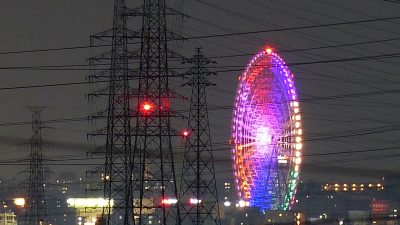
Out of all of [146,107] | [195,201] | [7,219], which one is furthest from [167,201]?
[7,219]

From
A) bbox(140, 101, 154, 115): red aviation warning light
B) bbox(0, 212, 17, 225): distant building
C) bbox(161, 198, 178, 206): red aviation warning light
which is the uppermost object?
bbox(0, 212, 17, 225): distant building

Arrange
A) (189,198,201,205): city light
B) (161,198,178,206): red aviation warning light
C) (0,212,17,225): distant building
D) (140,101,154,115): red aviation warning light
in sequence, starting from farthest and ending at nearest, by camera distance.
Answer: (0,212,17,225): distant building, (189,198,201,205): city light, (140,101,154,115): red aviation warning light, (161,198,178,206): red aviation warning light

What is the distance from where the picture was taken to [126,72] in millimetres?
51062

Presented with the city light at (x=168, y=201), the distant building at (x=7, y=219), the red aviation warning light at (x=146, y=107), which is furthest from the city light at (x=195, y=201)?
the distant building at (x=7, y=219)

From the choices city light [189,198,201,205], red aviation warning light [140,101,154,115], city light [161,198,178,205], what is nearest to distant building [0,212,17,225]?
city light [161,198,178,205]

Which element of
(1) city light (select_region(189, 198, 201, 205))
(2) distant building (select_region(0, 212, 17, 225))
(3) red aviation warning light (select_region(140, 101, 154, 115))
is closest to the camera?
(3) red aviation warning light (select_region(140, 101, 154, 115))

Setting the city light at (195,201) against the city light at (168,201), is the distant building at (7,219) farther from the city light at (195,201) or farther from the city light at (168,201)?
the city light at (195,201)

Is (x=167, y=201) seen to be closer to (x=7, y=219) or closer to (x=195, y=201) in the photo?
(x=195, y=201)

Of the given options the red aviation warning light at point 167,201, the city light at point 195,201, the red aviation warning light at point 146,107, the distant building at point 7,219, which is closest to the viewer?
the red aviation warning light at point 167,201

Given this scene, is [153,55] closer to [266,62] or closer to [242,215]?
[266,62]

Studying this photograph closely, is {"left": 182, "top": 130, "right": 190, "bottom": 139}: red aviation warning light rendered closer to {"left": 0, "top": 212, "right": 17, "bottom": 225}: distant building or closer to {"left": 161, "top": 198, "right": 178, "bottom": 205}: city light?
{"left": 161, "top": 198, "right": 178, "bottom": 205}: city light

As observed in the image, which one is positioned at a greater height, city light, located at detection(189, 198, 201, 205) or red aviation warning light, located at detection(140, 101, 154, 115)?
red aviation warning light, located at detection(140, 101, 154, 115)

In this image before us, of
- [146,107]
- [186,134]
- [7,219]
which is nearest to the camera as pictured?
[146,107]

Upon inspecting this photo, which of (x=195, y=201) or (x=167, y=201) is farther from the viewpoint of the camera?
(x=167, y=201)
